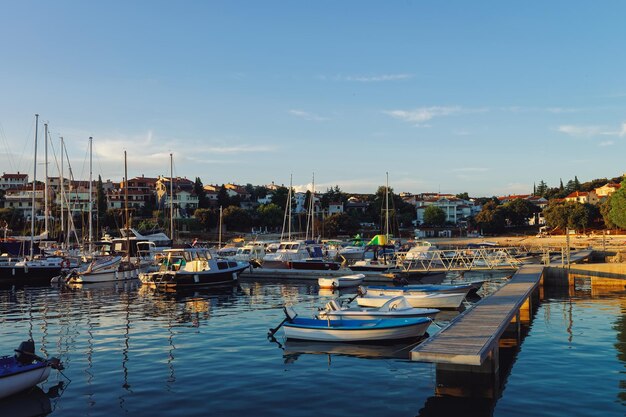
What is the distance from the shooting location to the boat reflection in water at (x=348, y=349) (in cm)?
2088

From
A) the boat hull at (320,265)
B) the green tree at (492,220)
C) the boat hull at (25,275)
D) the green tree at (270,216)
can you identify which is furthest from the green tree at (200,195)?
the boat hull at (320,265)

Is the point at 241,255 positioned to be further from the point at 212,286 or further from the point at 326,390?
the point at 326,390

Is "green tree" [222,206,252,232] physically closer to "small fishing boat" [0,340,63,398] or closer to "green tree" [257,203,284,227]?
"green tree" [257,203,284,227]

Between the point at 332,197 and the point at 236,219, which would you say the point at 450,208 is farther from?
the point at 236,219

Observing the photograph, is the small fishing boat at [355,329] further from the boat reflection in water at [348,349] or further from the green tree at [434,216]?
the green tree at [434,216]

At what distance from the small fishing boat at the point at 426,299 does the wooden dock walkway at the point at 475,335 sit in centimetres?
427

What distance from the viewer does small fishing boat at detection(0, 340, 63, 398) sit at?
15.5 meters

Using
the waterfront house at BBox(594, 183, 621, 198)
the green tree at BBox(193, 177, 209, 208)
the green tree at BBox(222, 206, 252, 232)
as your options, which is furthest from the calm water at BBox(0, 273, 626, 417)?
the waterfront house at BBox(594, 183, 621, 198)

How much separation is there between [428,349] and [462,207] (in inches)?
7122

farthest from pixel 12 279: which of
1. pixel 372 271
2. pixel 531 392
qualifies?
pixel 531 392

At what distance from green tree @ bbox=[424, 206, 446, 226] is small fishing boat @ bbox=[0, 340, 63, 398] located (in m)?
154

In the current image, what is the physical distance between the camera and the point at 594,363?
1903 cm

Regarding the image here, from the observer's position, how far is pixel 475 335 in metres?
17.6

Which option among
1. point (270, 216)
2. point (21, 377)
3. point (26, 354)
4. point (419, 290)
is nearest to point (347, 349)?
point (26, 354)
